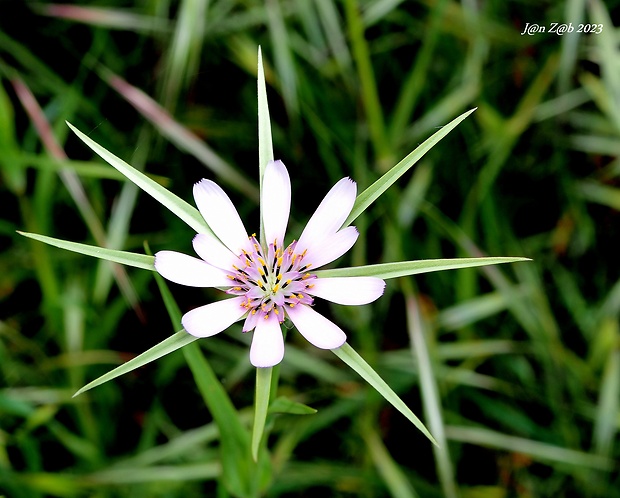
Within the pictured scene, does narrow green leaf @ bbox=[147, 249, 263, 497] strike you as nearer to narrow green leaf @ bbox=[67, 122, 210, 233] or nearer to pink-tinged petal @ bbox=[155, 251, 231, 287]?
pink-tinged petal @ bbox=[155, 251, 231, 287]

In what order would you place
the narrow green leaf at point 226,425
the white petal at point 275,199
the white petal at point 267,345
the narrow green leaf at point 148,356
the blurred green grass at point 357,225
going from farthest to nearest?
the blurred green grass at point 357,225, the narrow green leaf at point 226,425, the white petal at point 275,199, the white petal at point 267,345, the narrow green leaf at point 148,356

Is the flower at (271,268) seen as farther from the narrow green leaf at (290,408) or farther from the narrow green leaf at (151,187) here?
the narrow green leaf at (290,408)

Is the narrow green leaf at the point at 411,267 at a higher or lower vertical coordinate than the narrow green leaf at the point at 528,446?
lower

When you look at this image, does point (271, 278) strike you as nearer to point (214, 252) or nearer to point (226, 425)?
point (214, 252)

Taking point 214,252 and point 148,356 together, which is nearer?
point 148,356

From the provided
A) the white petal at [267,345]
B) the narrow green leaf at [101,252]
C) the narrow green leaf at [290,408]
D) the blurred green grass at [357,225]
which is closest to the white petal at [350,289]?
the white petal at [267,345]

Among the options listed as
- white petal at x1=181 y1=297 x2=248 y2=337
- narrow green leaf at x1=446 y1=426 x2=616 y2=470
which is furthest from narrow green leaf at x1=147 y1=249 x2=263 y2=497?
narrow green leaf at x1=446 y1=426 x2=616 y2=470

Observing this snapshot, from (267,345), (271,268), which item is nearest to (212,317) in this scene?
(267,345)
